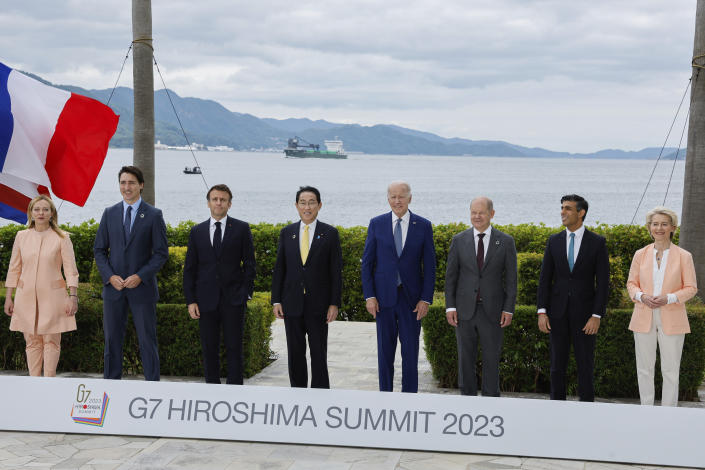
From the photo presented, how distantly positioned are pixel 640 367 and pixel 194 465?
399 cm

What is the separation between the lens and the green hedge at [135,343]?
781 cm

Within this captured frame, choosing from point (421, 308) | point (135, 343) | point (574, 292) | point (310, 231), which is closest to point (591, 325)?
point (574, 292)

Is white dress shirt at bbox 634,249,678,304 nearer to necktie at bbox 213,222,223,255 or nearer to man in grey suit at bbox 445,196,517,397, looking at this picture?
man in grey suit at bbox 445,196,517,397

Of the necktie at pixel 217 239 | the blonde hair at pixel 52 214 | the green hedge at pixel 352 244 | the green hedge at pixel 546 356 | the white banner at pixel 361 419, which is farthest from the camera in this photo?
the green hedge at pixel 352 244

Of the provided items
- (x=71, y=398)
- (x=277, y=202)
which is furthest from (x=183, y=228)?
(x=277, y=202)

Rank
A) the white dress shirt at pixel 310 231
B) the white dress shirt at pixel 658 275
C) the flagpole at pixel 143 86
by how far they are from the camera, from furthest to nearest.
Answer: the flagpole at pixel 143 86 < the white dress shirt at pixel 310 231 < the white dress shirt at pixel 658 275

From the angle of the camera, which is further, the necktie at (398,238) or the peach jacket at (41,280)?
the peach jacket at (41,280)

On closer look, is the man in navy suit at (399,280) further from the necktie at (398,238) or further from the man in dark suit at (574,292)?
the man in dark suit at (574,292)

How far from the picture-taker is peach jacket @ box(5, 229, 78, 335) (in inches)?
272

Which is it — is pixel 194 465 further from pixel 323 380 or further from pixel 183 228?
pixel 183 228

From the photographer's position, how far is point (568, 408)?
5203mm

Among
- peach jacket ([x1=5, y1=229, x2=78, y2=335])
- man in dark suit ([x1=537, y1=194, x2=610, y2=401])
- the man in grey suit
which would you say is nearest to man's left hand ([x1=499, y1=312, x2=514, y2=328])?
the man in grey suit

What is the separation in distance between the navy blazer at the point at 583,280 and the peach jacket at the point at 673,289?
12.9 inches

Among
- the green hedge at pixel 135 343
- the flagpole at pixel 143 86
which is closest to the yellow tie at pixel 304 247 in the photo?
the green hedge at pixel 135 343
